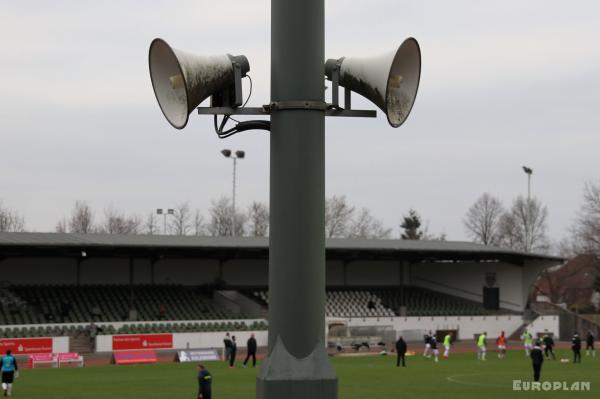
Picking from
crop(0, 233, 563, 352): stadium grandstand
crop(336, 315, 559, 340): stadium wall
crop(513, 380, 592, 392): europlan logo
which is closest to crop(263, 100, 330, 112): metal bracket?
crop(513, 380, 592, 392): europlan logo

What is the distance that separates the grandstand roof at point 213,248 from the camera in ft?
167

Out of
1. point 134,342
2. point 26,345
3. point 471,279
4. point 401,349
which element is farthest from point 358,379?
point 471,279

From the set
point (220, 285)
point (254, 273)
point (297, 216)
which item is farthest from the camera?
point (254, 273)

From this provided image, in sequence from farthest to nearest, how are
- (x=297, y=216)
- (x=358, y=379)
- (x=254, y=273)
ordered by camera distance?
(x=254, y=273) → (x=358, y=379) → (x=297, y=216)

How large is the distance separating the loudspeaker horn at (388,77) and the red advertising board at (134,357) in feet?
124

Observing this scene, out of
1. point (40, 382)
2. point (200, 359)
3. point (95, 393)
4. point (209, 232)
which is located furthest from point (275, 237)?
point (209, 232)

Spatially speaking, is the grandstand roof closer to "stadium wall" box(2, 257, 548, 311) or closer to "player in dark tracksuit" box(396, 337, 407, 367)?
"stadium wall" box(2, 257, 548, 311)

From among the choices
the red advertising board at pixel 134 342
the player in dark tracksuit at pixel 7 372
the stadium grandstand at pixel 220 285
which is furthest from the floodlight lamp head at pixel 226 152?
the player in dark tracksuit at pixel 7 372

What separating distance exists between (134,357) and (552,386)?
1991 cm

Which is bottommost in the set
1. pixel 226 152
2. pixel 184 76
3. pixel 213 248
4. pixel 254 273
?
pixel 184 76

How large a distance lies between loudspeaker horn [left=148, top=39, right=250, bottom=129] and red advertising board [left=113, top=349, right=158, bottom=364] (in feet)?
124

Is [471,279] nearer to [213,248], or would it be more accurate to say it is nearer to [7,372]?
[213,248]

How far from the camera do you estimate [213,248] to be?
53844 millimetres

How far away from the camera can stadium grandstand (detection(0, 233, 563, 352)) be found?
165 feet
